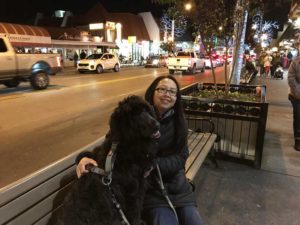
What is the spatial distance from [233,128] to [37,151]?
12.0 feet

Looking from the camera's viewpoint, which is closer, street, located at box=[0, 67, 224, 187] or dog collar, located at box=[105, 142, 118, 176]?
dog collar, located at box=[105, 142, 118, 176]

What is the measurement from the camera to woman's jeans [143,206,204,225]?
8.26 feet

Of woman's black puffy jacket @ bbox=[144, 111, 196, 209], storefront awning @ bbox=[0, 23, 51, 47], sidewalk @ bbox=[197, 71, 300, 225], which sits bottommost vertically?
sidewalk @ bbox=[197, 71, 300, 225]

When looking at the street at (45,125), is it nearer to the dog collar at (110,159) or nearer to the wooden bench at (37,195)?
→ the wooden bench at (37,195)

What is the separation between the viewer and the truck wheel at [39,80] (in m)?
14.1

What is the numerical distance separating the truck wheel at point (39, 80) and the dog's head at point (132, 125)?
1320cm

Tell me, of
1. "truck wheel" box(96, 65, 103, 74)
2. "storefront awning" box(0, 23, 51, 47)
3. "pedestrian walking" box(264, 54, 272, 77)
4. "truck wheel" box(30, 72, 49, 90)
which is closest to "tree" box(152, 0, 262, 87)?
"truck wheel" box(30, 72, 49, 90)

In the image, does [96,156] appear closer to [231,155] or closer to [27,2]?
[231,155]

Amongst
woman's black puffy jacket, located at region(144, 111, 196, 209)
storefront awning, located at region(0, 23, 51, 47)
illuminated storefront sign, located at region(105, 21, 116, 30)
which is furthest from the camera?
illuminated storefront sign, located at region(105, 21, 116, 30)

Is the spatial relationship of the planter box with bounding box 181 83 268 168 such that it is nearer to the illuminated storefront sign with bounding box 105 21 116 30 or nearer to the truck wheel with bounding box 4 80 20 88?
the truck wheel with bounding box 4 80 20 88

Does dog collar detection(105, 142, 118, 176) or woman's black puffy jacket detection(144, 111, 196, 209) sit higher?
dog collar detection(105, 142, 118, 176)

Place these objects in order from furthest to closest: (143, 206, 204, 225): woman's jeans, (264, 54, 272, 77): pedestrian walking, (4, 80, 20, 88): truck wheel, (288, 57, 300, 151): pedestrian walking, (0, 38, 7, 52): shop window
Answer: (264, 54, 272, 77): pedestrian walking, (4, 80, 20, 88): truck wheel, (0, 38, 7, 52): shop window, (288, 57, 300, 151): pedestrian walking, (143, 206, 204, 225): woman's jeans

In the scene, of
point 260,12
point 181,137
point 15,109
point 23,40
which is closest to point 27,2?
point 23,40

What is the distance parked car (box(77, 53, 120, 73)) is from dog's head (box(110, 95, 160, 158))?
76.5ft
